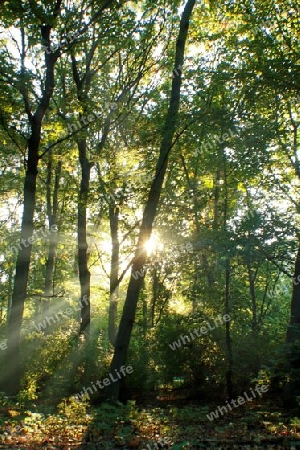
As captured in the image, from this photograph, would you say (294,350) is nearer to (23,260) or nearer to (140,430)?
(140,430)

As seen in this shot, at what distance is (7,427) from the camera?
707 centimetres

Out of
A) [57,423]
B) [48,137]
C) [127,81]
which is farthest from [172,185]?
[57,423]

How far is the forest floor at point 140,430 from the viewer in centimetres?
601

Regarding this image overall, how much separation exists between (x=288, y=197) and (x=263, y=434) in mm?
11090

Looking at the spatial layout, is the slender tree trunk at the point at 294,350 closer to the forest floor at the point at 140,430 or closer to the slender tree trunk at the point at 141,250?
the forest floor at the point at 140,430

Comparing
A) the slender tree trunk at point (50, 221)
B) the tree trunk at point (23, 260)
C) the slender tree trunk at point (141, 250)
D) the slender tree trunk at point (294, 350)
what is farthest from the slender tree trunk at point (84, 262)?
the slender tree trunk at point (294, 350)

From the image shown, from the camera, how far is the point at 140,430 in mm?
7191

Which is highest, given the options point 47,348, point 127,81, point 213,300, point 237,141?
point 127,81

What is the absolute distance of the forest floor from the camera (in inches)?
237

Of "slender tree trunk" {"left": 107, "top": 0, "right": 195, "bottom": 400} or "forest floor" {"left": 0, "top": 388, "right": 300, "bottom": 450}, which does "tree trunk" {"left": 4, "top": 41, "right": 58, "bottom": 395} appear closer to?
"forest floor" {"left": 0, "top": 388, "right": 300, "bottom": 450}

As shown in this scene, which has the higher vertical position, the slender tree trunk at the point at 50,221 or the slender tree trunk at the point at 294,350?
the slender tree trunk at the point at 50,221

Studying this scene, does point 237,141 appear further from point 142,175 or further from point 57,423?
point 57,423

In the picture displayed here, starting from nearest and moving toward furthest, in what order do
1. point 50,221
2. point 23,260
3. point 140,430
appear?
1. point 140,430
2. point 23,260
3. point 50,221

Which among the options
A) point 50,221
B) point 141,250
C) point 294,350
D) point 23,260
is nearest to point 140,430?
point 294,350
